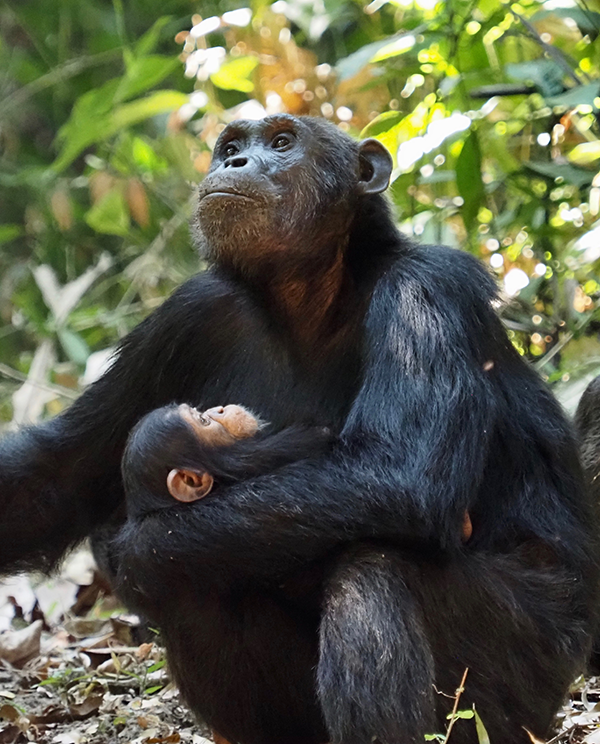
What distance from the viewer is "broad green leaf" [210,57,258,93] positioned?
26.5ft

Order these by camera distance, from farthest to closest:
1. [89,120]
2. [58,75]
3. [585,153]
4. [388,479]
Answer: [58,75]
[89,120]
[585,153]
[388,479]

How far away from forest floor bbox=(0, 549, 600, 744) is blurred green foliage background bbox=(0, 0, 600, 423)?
1.93 meters

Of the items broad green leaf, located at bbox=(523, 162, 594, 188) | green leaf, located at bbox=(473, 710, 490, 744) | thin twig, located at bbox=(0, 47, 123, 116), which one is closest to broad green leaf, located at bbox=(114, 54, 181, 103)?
thin twig, located at bbox=(0, 47, 123, 116)

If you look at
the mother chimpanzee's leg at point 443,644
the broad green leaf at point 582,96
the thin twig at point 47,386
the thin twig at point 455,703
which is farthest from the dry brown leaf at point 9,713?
the broad green leaf at point 582,96

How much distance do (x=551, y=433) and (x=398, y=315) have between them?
0.84 m

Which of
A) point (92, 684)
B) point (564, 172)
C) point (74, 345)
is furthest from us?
point (74, 345)

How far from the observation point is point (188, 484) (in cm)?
382

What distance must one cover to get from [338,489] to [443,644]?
26.9 inches

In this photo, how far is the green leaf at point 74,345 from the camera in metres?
8.29

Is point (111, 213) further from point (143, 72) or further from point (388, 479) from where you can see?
point (388, 479)

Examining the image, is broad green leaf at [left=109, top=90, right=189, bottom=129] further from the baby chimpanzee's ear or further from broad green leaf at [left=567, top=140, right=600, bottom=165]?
the baby chimpanzee's ear

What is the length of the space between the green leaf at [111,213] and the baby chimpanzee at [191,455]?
4.94 m

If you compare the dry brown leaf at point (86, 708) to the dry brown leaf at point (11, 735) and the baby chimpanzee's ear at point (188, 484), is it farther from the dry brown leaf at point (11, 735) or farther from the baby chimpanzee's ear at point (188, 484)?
Result: the baby chimpanzee's ear at point (188, 484)

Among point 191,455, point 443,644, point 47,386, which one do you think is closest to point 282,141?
point 191,455
